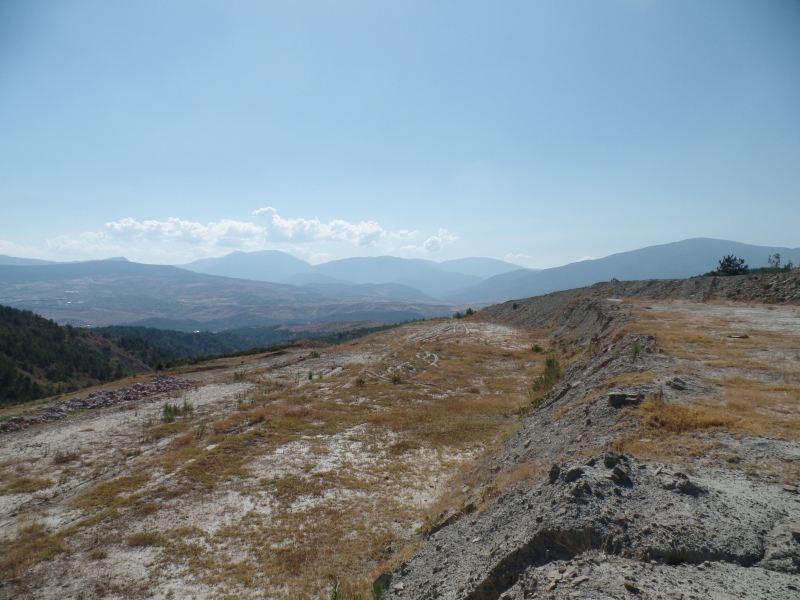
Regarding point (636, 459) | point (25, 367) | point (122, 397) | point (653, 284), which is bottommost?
point (25, 367)

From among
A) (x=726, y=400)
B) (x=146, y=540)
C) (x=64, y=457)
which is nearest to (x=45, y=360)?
(x=64, y=457)

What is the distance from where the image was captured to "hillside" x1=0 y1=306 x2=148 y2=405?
4819 centimetres

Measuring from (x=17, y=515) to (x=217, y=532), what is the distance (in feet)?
18.4

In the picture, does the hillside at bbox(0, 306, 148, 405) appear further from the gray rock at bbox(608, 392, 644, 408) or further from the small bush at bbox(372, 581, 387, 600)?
the gray rock at bbox(608, 392, 644, 408)

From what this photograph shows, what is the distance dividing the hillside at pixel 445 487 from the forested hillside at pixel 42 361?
40394 mm

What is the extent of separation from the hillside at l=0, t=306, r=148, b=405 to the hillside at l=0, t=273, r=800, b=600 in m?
40.6

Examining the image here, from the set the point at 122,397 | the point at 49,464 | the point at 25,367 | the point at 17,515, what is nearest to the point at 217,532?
the point at 17,515

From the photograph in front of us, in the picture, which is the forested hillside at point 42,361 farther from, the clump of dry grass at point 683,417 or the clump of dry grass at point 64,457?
the clump of dry grass at point 683,417

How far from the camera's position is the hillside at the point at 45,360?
158ft

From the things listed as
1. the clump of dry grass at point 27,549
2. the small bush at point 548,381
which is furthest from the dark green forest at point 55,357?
the small bush at point 548,381

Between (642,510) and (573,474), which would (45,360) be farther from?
(642,510)

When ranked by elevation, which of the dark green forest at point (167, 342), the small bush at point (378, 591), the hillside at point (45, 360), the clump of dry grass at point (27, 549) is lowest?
the dark green forest at point (167, 342)

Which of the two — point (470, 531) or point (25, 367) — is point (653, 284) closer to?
point (470, 531)

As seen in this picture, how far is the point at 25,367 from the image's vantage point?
55.8 meters
